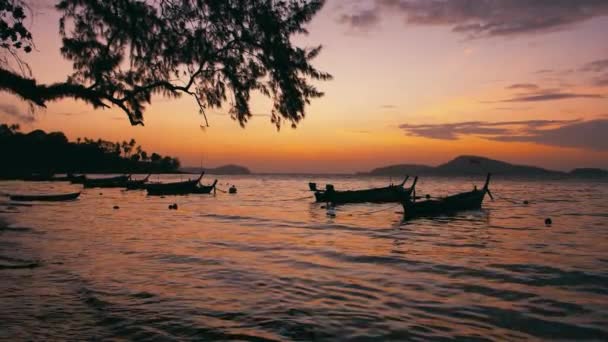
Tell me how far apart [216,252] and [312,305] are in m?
8.13

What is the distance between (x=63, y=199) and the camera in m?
42.1

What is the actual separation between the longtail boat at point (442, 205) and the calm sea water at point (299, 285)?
704cm

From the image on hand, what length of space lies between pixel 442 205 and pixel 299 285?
23149 mm

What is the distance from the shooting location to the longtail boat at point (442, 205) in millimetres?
29859

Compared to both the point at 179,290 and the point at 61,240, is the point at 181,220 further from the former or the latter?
the point at 179,290

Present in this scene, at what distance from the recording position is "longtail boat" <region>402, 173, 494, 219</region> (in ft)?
98.0

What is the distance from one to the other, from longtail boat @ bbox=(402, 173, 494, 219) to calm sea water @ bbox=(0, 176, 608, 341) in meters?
7.04

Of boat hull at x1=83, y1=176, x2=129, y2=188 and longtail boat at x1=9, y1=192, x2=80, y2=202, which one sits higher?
boat hull at x1=83, y1=176, x2=129, y2=188

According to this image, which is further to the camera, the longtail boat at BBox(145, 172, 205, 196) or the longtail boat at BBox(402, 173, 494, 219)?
the longtail boat at BBox(145, 172, 205, 196)

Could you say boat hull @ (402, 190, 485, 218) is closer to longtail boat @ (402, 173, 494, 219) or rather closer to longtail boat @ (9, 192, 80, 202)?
longtail boat @ (402, 173, 494, 219)

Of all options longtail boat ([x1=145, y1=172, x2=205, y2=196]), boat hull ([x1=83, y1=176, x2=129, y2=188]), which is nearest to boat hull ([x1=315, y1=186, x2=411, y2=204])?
longtail boat ([x1=145, y1=172, x2=205, y2=196])

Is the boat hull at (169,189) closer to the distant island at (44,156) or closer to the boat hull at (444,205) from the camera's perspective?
the boat hull at (444,205)

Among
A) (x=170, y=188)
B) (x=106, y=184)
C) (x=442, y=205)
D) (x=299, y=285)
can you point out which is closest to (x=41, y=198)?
(x=170, y=188)

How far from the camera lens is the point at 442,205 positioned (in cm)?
3172
